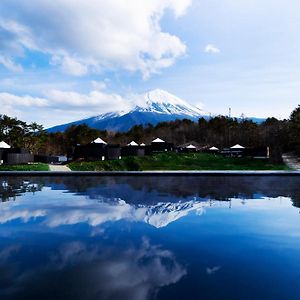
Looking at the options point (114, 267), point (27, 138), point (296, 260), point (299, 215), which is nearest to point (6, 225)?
point (114, 267)

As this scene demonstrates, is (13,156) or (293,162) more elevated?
(13,156)

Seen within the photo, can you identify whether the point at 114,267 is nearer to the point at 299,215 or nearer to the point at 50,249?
the point at 50,249

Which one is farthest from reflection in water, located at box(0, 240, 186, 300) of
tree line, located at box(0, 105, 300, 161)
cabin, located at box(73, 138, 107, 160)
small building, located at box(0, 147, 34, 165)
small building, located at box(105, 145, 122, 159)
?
tree line, located at box(0, 105, 300, 161)

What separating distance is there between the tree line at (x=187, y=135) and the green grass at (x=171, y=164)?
5.69m

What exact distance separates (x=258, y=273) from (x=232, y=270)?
32 centimetres

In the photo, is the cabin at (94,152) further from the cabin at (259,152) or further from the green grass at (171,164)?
the cabin at (259,152)

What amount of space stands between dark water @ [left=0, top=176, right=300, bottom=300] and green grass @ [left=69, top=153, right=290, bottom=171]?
15.7 m

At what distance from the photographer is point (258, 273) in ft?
13.5

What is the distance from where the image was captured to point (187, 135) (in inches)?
3088

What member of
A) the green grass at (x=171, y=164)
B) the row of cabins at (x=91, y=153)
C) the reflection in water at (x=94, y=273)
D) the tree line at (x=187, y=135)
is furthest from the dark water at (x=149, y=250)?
the tree line at (x=187, y=135)

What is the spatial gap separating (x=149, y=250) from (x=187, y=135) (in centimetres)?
7418

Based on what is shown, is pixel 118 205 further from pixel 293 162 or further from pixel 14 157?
pixel 293 162

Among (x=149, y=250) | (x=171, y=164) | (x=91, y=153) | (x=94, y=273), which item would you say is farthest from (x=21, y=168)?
(x=94, y=273)

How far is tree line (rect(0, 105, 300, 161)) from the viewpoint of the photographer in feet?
140
